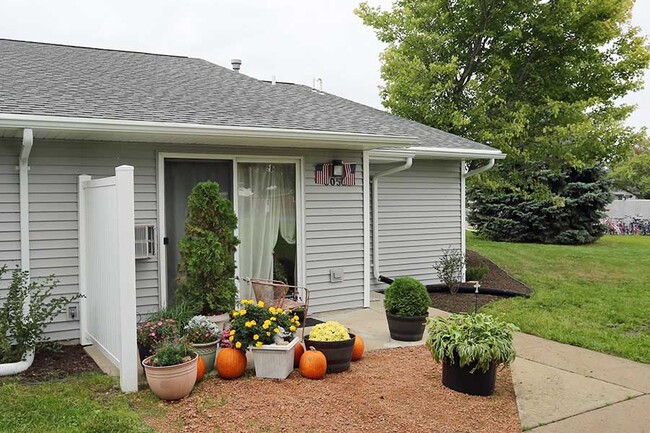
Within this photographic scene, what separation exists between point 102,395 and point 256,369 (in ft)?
4.04

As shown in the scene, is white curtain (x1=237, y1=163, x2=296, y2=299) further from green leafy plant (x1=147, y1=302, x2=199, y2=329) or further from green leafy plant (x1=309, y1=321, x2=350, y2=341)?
green leafy plant (x1=309, y1=321, x2=350, y2=341)

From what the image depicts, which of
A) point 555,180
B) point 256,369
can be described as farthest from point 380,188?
point 555,180

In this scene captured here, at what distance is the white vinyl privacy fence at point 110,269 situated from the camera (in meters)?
4.24

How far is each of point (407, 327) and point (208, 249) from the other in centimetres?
221

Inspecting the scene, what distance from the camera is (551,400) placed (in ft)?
13.8

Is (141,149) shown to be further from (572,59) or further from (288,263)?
(572,59)

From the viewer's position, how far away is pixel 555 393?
437 cm

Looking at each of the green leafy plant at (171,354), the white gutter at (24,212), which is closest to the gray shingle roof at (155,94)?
the white gutter at (24,212)

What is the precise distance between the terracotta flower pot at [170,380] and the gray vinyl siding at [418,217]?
5142 millimetres

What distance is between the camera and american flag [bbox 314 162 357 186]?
277 inches

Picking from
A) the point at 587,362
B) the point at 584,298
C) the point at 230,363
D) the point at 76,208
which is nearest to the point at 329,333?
the point at 230,363

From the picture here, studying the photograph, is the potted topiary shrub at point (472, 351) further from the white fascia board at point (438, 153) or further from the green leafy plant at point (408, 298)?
the white fascia board at point (438, 153)

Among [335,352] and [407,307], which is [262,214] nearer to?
[407,307]

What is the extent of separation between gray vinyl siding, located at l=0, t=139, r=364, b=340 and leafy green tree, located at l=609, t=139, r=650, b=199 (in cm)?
2927
